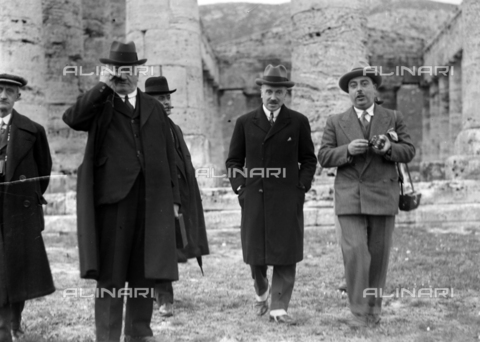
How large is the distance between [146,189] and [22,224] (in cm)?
112

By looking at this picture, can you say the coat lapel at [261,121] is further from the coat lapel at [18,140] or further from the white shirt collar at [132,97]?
the coat lapel at [18,140]

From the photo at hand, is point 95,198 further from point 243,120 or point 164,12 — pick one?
point 164,12

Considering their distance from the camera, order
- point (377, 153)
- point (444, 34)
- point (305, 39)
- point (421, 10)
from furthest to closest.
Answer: point (421, 10), point (444, 34), point (305, 39), point (377, 153)

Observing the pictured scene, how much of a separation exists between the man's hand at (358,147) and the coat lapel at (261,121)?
2.60 ft

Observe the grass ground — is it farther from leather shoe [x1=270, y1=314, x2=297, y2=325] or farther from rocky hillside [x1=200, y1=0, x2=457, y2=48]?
rocky hillside [x1=200, y1=0, x2=457, y2=48]

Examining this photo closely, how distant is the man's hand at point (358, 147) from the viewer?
201 inches

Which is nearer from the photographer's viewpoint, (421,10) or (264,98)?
(264,98)

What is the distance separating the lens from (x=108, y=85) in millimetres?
4324

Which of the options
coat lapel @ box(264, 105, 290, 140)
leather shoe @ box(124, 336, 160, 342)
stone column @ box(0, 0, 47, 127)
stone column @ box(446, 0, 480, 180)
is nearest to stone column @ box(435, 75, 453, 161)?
stone column @ box(446, 0, 480, 180)

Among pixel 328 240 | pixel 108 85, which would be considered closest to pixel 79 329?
pixel 108 85

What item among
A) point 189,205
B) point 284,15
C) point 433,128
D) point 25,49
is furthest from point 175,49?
point 284,15

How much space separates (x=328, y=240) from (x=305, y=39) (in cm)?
494

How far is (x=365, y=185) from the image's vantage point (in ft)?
17.1

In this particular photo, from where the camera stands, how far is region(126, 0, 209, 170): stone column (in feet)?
43.7
